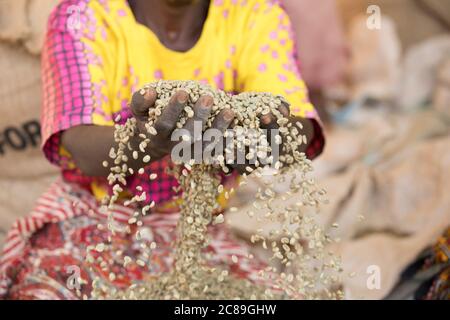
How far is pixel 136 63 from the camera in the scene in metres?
1.31

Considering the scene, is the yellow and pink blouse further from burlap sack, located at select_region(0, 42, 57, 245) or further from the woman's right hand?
burlap sack, located at select_region(0, 42, 57, 245)

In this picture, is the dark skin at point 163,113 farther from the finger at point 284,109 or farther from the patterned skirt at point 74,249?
the patterned skirt at point 74,249

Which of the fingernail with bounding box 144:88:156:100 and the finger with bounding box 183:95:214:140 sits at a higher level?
the fingernail with bounding box 144:88:156:100

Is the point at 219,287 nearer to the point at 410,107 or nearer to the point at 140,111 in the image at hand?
the point at 140,111

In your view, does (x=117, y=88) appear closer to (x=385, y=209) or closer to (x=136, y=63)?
(x=136, y=63)

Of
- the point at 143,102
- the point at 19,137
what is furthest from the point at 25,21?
the point at 143,102

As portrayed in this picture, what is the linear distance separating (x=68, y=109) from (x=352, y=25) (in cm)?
175

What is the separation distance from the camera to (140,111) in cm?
99

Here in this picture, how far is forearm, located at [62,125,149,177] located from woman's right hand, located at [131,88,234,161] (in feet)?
0.38

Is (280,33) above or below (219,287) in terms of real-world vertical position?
above

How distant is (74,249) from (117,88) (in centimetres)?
29

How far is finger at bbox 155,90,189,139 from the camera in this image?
95 centimetres

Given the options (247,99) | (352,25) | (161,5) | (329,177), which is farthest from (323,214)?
(352,25)

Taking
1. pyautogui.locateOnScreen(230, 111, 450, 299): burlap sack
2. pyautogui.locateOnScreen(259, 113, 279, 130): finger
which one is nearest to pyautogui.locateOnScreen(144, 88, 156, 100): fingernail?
pyautogui.locateOnScreen(259, 113, 279, 130): finger
